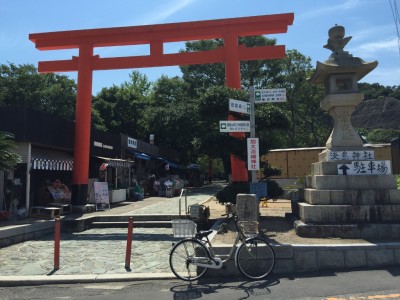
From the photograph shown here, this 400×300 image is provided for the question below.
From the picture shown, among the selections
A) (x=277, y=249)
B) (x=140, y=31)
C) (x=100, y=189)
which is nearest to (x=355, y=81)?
(x=277, y=249)

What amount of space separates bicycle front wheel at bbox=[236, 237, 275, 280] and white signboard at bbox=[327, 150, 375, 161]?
4478mm

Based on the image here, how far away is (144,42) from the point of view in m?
16.7

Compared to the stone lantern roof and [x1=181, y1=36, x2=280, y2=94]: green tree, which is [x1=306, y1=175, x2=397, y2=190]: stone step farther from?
[x1=181, y1=36, x2=280, y2=94]: green tree

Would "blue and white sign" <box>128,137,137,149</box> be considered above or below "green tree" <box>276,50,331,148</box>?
below

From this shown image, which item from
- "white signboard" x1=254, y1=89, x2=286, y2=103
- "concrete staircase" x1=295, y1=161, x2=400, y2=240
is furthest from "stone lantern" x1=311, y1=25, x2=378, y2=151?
"white signboard" x1=254, y1=89, x2=286, y2=103

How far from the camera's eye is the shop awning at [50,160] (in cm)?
1484

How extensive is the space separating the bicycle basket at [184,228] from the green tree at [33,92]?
3452 centimetres

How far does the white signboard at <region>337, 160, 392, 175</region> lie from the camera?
10.4 metres

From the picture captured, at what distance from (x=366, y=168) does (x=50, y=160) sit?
38.7ft

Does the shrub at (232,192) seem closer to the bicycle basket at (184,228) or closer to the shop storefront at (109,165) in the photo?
the bicycle basket at (184,228)

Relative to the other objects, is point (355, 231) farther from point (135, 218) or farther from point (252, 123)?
point (135, 218)

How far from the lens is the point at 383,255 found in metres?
7.71

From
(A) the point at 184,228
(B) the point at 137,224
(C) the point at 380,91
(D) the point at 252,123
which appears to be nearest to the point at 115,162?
(B) the point at 137,224

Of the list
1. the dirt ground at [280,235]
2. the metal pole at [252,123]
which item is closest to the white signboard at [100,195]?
the dirt ground at [280,235]
